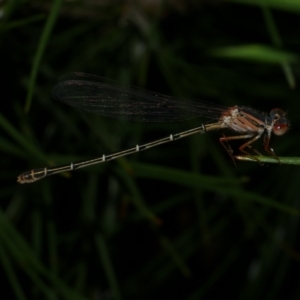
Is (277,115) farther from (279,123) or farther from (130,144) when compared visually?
(130,144)

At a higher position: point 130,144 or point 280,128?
point 130,144

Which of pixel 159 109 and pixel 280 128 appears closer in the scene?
pixel 280 128

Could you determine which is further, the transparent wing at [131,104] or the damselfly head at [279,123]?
the transparent wing at [131,104]

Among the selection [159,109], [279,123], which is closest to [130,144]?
[159,109]

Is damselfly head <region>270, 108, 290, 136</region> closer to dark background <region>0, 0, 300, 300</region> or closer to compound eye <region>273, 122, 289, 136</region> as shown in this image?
compound eye <region>273, 122, 289, 136</region>

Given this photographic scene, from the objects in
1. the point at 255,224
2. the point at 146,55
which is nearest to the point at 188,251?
the point at 255,224

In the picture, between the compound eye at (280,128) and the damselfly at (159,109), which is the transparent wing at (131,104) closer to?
the damselfly at (159,109)

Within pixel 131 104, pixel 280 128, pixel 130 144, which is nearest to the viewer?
pixel 280 128

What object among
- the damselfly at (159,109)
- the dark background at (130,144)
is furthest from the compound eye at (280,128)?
the dark background at (130,144)

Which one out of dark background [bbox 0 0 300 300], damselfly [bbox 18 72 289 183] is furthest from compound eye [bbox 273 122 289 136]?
dark background [bbox 0 0 300 300]
